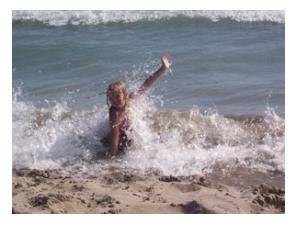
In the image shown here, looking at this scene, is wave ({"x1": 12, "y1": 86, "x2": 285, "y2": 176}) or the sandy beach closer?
the sandy beach

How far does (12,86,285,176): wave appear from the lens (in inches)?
175

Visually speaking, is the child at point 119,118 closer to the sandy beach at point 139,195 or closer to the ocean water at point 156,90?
the ocean water at point 156,90

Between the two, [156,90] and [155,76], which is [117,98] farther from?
[156,90]

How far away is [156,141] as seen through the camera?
4805 mm

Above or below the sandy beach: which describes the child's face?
above

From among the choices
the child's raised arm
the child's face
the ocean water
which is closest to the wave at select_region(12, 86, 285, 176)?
the ocean water

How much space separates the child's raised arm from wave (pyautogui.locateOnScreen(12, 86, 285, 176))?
0.14 m

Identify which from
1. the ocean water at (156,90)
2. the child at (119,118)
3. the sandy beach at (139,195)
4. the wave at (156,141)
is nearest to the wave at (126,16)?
the ocean water at (156,90)

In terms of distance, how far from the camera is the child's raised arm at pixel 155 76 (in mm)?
4492

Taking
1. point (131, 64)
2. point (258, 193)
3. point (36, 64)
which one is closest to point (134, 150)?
point (258, 193)

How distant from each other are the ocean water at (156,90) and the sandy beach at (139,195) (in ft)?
0.72

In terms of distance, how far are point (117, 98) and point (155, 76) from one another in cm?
41

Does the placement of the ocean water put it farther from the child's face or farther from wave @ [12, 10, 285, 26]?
the child's face

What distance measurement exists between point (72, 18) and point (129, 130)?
2.22 metres
